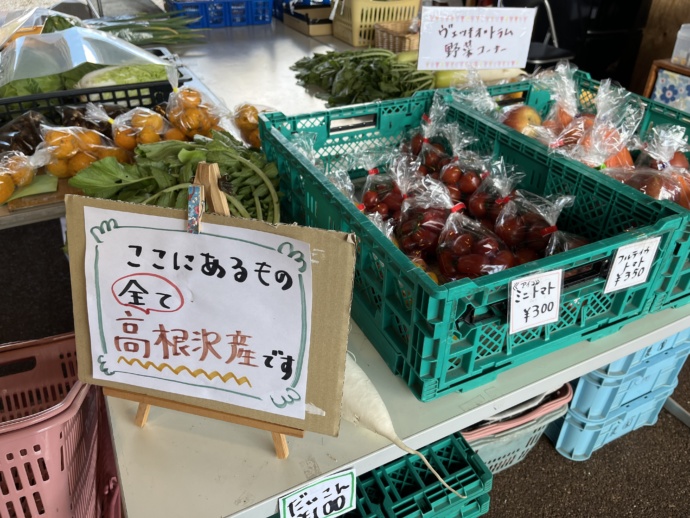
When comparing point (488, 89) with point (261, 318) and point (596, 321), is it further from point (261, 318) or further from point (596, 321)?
point (261, 318)

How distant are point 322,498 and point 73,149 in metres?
1.18

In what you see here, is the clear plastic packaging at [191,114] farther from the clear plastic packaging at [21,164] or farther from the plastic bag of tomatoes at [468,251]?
the plastic bag of tomatoes at [468,251]

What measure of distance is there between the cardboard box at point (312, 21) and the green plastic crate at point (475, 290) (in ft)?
7.02

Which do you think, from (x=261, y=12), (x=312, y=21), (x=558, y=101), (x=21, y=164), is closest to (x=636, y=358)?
(x=558, y=101)

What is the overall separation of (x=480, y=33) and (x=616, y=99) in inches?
17.6

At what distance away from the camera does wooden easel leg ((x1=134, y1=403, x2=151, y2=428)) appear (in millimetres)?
851

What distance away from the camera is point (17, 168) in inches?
56.7

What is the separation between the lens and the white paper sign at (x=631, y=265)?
0.92 m

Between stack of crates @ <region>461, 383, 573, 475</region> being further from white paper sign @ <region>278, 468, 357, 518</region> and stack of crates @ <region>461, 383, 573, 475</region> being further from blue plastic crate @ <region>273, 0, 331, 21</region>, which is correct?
blue plastic crate @ <region>273, 0, 331, 21</region>

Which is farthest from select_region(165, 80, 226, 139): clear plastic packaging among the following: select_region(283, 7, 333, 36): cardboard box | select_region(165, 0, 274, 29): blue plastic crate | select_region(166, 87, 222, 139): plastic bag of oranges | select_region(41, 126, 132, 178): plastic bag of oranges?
select_region(165, 0, 274, 29): blue plastic crate

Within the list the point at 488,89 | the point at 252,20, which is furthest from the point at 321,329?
the point at 252,20

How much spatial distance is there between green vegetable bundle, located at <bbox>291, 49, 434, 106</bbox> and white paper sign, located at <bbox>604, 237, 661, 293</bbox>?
1.24 m

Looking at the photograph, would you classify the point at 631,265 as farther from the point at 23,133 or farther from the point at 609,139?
the point at 23,133

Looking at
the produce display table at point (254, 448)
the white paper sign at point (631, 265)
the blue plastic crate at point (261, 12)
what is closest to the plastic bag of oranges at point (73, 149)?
the produce display table at point (254, 448)
